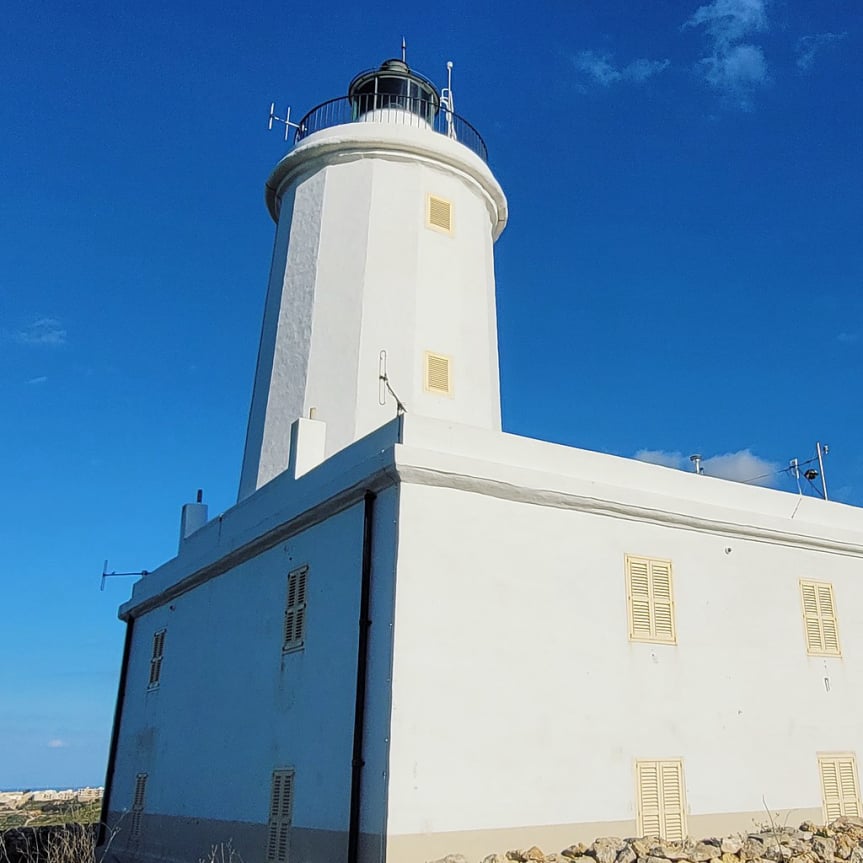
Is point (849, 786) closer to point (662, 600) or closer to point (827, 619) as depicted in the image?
point (827, 619)

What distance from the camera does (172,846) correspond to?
41.2 feet

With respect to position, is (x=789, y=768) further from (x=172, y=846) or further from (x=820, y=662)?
(x=172, y=846)

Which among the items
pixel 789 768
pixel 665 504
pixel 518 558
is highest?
pixel 665 504

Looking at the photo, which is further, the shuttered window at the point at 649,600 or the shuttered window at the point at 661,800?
the shuttered window at the point at 649,600

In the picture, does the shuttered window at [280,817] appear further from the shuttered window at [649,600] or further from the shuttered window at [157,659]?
the shuttered window at [157,659]

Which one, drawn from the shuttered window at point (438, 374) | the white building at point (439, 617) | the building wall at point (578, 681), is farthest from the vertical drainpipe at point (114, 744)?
the building wall at point (578, 681)

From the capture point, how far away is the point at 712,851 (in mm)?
9141

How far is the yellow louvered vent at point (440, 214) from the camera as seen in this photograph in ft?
49.2

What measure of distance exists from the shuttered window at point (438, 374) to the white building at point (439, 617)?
4cm

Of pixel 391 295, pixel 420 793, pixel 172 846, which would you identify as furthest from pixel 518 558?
pixel 172 846

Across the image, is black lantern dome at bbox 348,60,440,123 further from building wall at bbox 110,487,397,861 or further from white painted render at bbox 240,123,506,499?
building wall at bbox 110,487,397,861

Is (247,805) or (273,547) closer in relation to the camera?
(247,805)

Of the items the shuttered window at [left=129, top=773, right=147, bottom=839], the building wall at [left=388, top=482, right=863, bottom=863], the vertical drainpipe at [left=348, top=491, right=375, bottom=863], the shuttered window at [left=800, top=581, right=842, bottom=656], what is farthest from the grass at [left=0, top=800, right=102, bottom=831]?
the shuttered window at [left=800, top=581, right=842, bottom=656]

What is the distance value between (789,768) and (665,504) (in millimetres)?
3446
